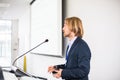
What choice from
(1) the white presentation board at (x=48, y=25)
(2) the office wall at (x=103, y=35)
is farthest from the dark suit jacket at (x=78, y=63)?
(1) the white presentation board at (x=48, y=25)

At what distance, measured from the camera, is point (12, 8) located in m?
8.11

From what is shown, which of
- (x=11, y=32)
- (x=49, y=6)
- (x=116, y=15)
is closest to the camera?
(x=116, y=15)

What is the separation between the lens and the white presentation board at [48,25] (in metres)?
3.38

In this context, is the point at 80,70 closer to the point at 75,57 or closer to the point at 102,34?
the point at 75,57

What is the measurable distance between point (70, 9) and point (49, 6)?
804mm

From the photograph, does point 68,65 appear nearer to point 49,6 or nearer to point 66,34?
point 66,34

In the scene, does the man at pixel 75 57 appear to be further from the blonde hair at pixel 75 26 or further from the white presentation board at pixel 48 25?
the white presentation board at pixel 48 25

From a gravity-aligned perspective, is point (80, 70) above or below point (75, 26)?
below

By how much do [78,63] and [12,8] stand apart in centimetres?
686

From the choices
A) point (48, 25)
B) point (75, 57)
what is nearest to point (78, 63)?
point (75, 57)

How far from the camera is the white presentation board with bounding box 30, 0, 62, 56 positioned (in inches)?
133

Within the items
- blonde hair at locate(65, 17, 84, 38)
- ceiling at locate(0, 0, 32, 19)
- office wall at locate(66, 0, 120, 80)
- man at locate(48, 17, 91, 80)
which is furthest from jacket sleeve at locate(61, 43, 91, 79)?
ceiling at locate(0, 0, 32, 19)

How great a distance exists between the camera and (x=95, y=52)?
8.43 ft

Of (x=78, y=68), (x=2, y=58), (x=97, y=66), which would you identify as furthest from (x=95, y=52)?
(x=2, y=58)
